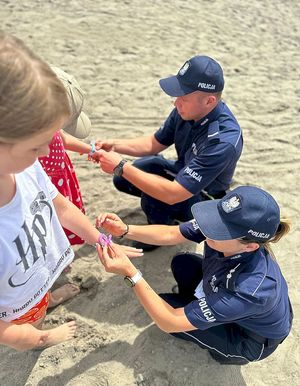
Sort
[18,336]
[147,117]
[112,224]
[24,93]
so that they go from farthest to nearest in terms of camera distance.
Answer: [147,117], [112,224], [18,336], [24,93]

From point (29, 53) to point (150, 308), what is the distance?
64.8 inches

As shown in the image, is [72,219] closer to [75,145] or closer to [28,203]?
[28,203]

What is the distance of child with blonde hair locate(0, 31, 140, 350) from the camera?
1238 millimetres

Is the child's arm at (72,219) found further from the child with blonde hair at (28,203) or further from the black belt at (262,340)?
the black belt at (262,340)

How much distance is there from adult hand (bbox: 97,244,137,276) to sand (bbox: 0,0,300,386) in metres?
0.79

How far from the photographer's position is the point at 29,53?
4.18ft

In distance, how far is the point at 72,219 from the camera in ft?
7.82

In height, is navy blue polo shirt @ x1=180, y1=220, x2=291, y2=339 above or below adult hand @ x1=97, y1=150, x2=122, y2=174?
below

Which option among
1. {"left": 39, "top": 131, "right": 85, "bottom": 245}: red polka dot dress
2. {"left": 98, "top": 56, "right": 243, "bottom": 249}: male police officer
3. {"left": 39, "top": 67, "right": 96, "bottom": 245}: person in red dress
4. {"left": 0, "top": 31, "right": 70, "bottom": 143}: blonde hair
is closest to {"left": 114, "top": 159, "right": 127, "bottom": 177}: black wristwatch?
{"left": 98, "top": 56, "right": 243, "bottom": 249}: male police officer

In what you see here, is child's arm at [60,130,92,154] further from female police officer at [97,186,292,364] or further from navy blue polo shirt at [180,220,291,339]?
navy blue polo shirt at [180,220,291,339]

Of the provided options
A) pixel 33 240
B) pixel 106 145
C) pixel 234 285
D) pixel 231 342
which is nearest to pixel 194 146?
pixel 106 145

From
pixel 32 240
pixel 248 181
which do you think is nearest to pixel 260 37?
pixel 248 181

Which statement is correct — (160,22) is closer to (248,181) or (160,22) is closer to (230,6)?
(230,6)

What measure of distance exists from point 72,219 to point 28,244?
0.54m
